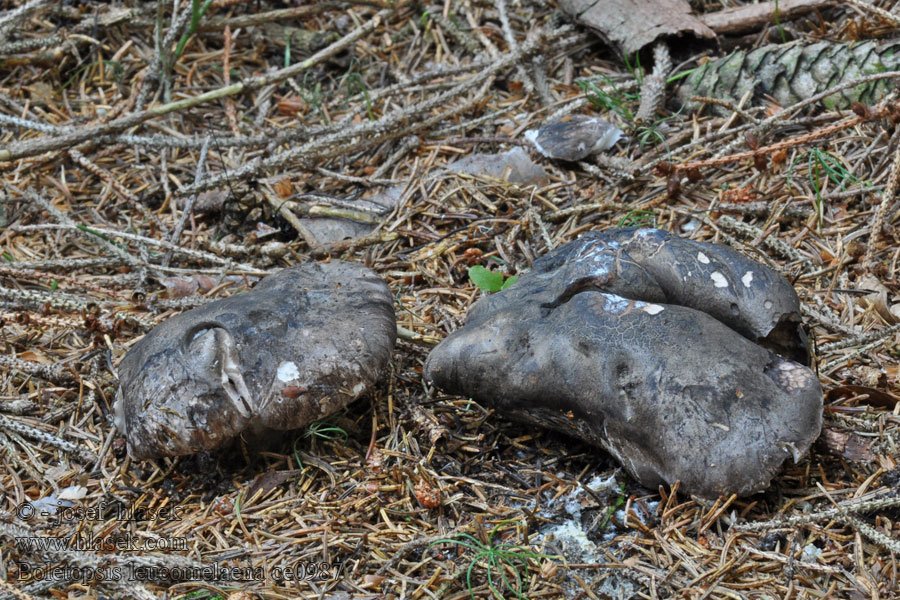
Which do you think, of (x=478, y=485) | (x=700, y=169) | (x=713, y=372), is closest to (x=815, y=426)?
(x=713, y=372)

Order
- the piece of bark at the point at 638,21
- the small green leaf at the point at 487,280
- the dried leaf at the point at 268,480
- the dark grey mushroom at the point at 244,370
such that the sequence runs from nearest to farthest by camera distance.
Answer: the dark grey mushroom at the point at 244,370 < the dried leaf at the point at 268,480 < the small green leaf at the point at 487,280 < the piece of bark at the point at 638,21

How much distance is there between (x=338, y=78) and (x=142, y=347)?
2450 mm

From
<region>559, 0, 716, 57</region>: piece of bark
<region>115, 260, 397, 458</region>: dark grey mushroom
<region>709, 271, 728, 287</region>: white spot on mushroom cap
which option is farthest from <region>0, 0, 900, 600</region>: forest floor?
<region>709, 271, 728, 287</region>: white spot on mushroom cap

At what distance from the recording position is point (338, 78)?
4.59 meters

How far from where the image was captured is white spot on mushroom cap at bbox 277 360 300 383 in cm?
245

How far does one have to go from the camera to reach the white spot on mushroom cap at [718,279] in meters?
2.47

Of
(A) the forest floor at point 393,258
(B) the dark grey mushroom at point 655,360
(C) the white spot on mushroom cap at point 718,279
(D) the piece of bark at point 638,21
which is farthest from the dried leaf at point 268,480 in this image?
(D) the piece of bark at point 638,21

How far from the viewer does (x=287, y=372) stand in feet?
8.07

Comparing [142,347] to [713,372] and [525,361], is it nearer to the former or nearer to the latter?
[525,361]

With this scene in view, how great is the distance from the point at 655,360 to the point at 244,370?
4.06 ft

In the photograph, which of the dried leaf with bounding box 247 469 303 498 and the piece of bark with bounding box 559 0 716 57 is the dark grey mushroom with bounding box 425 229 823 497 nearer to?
the dried leaf with bounding box 247 469 303 498

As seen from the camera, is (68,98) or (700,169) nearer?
(700,169)

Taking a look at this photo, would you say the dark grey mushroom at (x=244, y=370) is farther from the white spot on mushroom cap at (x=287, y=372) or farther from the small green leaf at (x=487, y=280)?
the small green leaf at (x=487, y=280)

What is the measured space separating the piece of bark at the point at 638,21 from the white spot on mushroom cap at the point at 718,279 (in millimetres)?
2059
